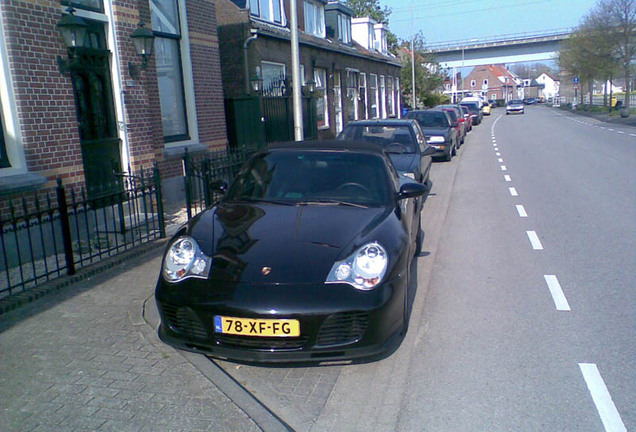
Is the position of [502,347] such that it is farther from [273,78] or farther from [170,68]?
[273,78]

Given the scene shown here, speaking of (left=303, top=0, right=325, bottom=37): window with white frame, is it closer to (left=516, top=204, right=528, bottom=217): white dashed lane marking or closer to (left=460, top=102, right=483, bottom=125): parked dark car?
(left=516, top=204, right=528, bottom=217): white dashed lane marking

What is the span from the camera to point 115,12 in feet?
29.5

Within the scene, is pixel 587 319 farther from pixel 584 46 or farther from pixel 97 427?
pixel 584 46

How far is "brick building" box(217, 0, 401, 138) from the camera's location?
17.0m

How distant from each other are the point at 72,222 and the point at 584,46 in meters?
49.2

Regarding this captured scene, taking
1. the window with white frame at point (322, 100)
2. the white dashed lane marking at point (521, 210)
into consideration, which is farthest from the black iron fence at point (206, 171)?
the window with white frame at point (322, 100)

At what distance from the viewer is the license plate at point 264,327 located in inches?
143

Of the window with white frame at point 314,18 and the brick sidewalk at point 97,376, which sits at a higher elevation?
the window with white frame at point 314,18

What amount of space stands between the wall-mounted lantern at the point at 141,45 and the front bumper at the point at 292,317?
21.4 ft

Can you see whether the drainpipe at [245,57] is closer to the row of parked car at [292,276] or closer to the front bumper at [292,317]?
the row of parked car at [292,276]

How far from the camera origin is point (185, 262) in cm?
415

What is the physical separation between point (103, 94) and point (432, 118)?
524 inches

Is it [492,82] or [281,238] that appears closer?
[281,238]

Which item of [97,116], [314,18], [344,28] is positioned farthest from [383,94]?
[97,116]
